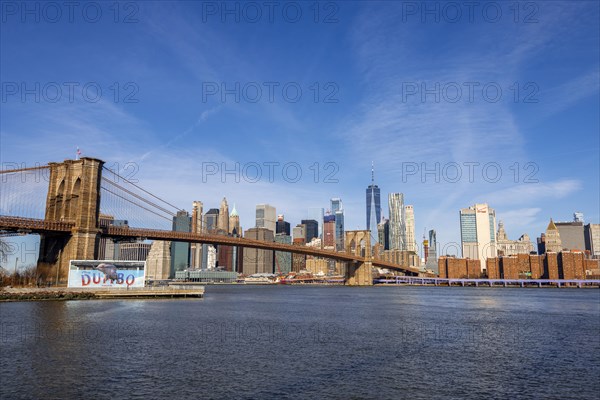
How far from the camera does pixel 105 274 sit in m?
64.4

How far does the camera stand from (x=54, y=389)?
1727cm

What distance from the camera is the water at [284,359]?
59.5ft

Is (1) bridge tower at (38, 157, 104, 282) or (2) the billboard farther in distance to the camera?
(1) bridge tower at (38, 157, 104, 282)

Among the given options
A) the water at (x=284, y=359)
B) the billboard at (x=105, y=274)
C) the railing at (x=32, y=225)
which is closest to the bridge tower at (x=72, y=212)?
the railing at (x=32, y=225)

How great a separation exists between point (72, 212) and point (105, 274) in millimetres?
13052

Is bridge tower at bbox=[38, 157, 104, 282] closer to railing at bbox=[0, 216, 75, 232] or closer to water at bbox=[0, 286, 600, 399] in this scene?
railing at bbox=[0, 216, 75, 232]

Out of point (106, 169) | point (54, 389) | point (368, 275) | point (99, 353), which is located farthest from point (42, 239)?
point (368, 275)

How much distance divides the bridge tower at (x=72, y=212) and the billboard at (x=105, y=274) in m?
4.85

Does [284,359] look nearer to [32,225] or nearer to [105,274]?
[105,274]

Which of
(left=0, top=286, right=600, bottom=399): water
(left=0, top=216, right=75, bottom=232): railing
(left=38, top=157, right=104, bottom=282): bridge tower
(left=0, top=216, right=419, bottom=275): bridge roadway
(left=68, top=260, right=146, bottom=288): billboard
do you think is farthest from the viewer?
(left=38, top=157, right=104, bottom=282): bridge tower

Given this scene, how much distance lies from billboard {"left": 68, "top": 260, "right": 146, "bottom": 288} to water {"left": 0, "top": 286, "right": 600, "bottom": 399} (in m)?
23.7

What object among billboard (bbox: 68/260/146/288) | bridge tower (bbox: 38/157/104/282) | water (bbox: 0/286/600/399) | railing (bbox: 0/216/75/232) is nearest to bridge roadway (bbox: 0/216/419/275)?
railing (bbox: 0/216/75/232)

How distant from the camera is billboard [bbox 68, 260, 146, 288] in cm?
6244

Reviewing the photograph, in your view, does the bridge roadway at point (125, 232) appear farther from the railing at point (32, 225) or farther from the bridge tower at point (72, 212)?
the bridge tower at point (72, 212)
